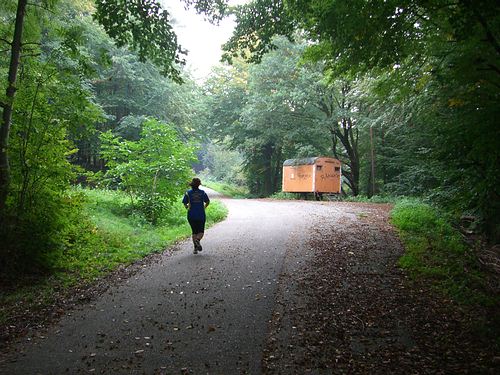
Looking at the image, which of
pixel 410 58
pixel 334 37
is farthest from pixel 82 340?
pixel 410 58

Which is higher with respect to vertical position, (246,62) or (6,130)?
(246,62)

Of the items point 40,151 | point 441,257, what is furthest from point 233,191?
point 40,151

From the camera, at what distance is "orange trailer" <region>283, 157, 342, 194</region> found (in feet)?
81.9

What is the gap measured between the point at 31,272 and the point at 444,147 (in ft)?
26.6

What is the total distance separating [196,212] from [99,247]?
253 cm

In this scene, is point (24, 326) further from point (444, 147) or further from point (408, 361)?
point (444, 147)

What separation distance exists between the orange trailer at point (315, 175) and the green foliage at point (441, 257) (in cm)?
1295

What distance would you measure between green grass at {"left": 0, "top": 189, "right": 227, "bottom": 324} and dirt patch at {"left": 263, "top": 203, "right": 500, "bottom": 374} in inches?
151

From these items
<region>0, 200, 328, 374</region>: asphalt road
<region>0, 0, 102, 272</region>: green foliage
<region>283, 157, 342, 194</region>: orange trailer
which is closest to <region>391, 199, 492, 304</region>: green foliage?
<region>0, 200, 328, 374</region>: asphalt road

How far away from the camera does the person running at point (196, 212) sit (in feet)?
28.1

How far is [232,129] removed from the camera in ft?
107

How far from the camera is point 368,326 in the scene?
4.54m

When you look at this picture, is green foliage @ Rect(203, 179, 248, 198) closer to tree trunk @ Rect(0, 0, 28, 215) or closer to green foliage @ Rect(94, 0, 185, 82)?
green foliage @ Rect(94, 0, 185, 82)

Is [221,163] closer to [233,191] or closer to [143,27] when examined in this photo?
[233,191]
